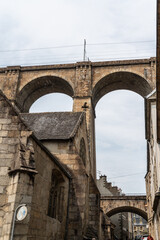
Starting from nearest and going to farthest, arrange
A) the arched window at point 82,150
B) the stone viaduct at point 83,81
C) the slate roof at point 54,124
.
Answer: the slate roof at point 54,124
the arched window at point 82,150
the stone viaduct at point 83,81

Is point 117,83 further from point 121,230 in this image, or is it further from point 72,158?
point 121,230

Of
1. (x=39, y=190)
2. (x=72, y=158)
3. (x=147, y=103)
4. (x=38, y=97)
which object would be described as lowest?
(x=39, y=190)

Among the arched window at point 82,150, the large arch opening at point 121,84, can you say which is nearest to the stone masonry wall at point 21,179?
the arched window at point 82,150

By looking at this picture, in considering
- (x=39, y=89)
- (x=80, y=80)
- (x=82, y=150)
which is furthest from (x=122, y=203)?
(x=82, y=150)

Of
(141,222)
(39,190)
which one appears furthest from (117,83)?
(141,222)

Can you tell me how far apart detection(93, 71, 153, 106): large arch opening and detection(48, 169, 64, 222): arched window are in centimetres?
1338

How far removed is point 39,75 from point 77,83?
3.55 metres

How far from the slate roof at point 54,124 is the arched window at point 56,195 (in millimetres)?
1709

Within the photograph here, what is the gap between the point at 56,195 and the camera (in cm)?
789

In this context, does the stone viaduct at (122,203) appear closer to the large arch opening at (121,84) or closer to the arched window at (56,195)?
the large arch opening at (121,84)

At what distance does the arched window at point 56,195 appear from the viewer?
24.6 feet

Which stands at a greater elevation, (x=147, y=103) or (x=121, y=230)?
(x=147, y=103)

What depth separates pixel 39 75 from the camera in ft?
70.3

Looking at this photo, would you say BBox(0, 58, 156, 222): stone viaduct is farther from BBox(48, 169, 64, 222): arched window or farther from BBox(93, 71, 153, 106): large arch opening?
BBox(48, 169, 64, 222): arched window
